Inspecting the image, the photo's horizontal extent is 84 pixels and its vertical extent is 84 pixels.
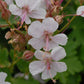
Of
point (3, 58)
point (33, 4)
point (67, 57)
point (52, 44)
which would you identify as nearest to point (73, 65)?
point (67, 57)

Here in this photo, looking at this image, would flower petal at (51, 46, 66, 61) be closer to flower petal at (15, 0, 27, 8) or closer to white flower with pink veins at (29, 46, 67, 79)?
white flower with pink veins at (29, 46, 67, 79)

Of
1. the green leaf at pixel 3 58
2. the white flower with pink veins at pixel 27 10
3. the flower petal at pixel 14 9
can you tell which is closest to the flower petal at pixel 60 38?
the white flower with pink veins at pixel 27 10

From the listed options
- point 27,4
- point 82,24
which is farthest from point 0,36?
point 82,24

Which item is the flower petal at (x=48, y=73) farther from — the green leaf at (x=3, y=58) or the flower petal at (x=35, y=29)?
the green leaf at (x=3, y=58)

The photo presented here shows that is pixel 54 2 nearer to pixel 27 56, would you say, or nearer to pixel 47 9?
pixel 47 9

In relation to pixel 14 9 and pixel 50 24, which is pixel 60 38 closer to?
pixel 50 24

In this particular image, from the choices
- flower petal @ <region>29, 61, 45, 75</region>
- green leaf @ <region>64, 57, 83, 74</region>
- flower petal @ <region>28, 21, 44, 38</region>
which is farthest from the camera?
green leaf @ <region>64, 57, 83, 74</region>

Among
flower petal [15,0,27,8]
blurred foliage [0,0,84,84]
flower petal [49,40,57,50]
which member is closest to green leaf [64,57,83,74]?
blurred foliage [0,0,84,84]
